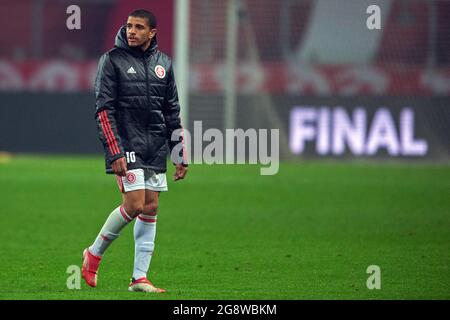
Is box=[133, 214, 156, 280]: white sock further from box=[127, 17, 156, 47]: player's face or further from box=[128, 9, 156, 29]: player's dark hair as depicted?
box=[128, 9, 156, 29]: player's dark hair

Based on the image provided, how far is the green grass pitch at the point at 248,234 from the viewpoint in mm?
9156

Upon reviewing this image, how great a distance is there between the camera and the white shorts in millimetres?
8719

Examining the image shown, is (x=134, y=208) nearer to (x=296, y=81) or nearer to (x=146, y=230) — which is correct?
(x=146, y=230)

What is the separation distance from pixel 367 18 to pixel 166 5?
568 centimetres

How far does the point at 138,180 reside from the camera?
873 centimetres

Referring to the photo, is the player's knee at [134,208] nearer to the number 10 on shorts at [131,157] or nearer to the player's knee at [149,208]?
the player's knee at [149,208]

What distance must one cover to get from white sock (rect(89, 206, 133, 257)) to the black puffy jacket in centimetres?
34

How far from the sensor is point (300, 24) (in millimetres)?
26578

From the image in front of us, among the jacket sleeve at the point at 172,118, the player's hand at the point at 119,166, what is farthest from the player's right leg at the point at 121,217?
the jacket sleeve at the point at 172,118

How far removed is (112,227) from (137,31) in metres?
1.45

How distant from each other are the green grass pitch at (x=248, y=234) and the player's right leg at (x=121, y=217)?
161mm

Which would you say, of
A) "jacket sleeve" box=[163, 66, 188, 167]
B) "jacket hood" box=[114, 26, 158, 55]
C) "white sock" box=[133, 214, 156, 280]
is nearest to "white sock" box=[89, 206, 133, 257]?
"white sock" box=[133, 214, 156, 280]

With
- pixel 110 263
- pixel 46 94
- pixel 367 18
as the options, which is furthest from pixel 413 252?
pixel 46 94

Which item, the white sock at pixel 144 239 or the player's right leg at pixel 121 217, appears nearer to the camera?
the player's right leg at pixel 121 217
